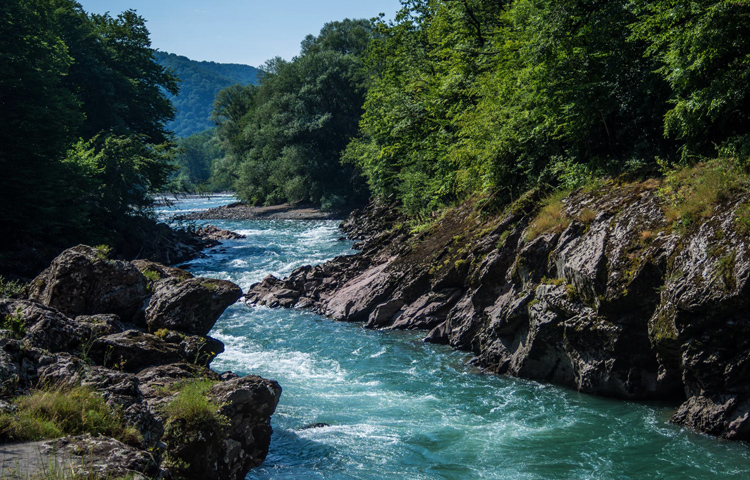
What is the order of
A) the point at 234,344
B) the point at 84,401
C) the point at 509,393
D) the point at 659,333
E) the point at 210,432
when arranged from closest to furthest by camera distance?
the point at 84,401 < the point at 210,432 < the point at 659,333 < the point at 509,393 < the point at 234,344

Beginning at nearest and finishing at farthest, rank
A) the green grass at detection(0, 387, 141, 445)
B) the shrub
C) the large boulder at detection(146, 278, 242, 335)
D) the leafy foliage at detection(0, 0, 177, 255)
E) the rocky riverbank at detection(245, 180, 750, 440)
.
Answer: the green grass at detection(0, 387, 141, 445) < the rocky riverbank at detection(245, 180, 750, 440) < the large boulder at detection(146, 278, 242, 335) < the shrub < the leafy foliage at detection(0, 0, 177, 255)

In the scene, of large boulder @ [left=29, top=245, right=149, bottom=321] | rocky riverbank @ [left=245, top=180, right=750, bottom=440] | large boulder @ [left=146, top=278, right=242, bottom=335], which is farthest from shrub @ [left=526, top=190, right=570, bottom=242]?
large boulder @ [left=29, top=245, right=149, bottom=321]

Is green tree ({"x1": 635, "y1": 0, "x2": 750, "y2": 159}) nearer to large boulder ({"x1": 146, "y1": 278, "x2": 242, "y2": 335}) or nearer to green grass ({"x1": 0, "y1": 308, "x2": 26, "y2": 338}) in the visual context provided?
large boulder ({"x1": 146, "y1": 278, "x2": 242, "y2": 335})

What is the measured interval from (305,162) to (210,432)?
46479 mm

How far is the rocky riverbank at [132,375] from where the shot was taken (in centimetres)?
Result: 532

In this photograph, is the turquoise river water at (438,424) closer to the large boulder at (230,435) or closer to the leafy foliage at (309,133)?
the large boulder at (230,435)

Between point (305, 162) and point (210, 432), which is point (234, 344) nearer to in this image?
point (210, 432)

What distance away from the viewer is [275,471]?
823cm

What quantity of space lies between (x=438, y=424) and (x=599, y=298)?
382cm

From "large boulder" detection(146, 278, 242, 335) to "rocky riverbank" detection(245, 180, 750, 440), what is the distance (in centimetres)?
556

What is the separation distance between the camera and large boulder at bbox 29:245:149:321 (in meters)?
11.4

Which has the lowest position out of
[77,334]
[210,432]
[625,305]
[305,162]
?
[210,432]

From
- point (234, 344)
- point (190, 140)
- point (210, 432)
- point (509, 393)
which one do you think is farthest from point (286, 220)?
point (190, 140)

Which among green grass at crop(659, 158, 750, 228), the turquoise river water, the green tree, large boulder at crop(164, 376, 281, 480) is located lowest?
the turquoise river water
